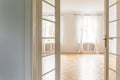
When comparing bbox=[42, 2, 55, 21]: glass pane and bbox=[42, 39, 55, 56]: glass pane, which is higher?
bbox=[42, 2, 55, 21]: glass pane

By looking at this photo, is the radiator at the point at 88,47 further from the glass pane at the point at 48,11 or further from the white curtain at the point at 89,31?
the glass pane at the point at 48,11

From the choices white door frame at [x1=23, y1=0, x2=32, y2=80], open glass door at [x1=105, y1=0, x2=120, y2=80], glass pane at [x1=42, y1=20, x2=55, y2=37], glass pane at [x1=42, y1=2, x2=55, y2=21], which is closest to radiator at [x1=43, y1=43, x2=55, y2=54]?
glass pane at [x1=42, y1=20, x2=55, y2=37]

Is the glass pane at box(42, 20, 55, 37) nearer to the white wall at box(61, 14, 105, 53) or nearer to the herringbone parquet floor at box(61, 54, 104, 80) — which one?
the herringbone parquet floor at box(61, 54, 104, 80)

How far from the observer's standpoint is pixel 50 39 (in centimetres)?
258

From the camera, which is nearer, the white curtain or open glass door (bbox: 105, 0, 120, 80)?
open glass door (bbox: 105, 0, 120, 80)

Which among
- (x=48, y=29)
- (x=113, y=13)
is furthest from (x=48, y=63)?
(x=113, y=13)

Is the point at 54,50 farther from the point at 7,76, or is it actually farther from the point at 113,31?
the point at 113,31

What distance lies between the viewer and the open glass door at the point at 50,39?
2.37m

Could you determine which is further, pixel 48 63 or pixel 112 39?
pixel 112 39

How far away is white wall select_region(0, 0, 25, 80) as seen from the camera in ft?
7.23

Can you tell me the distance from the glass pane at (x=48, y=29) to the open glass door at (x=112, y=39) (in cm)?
89

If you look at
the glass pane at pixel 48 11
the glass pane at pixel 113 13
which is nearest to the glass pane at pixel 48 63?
the glass pane at pixel 48 11

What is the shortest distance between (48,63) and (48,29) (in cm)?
51

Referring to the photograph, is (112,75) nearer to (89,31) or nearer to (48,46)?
(48,46)
